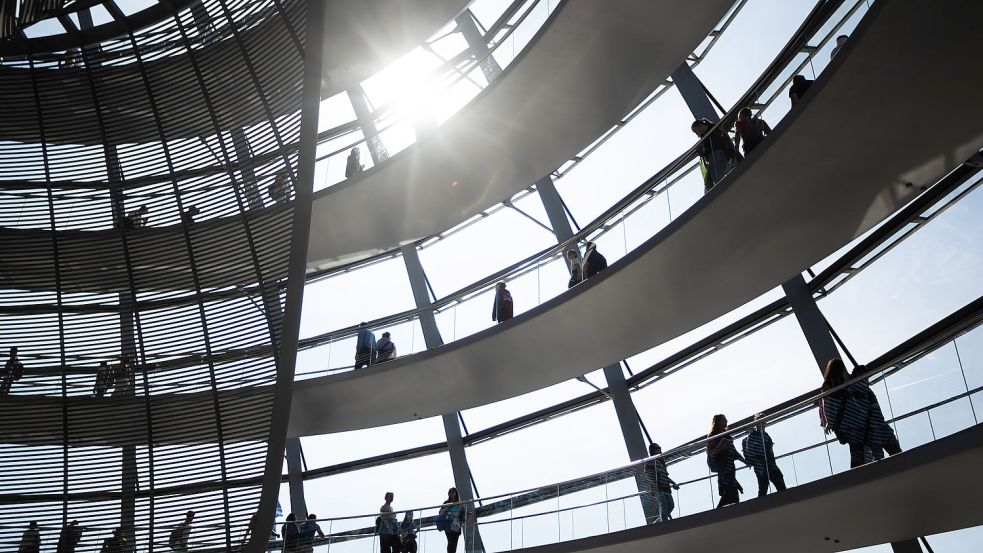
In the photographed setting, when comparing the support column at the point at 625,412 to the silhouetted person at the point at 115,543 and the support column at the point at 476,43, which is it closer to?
the support column at the point at 476,43

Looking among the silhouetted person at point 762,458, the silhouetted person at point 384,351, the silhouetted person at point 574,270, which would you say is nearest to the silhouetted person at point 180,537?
the silhouetted person at point 384,351

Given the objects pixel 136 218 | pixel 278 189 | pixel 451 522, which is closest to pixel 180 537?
pixel 451 522

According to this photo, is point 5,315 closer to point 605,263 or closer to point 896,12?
point 605,263

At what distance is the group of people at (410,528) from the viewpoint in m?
13.9

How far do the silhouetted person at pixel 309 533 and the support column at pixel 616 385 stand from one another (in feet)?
19.3

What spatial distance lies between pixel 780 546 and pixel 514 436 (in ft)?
23.0

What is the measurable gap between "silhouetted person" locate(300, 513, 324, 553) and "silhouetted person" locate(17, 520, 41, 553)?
4.21 m

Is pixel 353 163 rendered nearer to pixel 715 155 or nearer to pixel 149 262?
pixel 149 262

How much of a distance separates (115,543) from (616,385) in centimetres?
905

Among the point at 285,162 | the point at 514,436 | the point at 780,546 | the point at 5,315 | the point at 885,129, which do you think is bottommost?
the point at 780,546

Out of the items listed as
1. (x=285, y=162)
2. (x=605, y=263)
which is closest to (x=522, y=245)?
(x=605, y=263)

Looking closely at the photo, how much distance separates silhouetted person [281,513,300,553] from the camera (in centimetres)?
1450

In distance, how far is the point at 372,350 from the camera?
17016 mm

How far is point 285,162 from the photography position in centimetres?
1286
